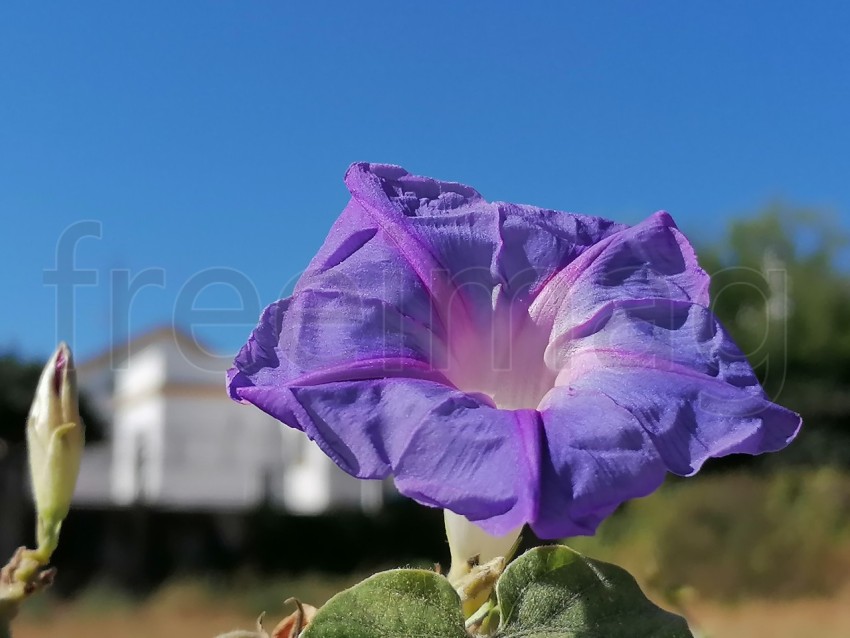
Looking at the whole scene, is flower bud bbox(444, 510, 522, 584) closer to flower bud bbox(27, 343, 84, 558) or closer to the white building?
flower bud bbox(27, 343, 84, 558)

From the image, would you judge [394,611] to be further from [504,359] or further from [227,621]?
[227,621]

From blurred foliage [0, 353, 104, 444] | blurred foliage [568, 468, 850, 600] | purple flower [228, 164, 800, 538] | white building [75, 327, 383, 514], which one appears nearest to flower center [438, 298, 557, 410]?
purple flower [228, 164, 800, 538]

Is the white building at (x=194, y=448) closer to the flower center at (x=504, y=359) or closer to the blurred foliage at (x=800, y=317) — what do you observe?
the blurred foliage at (x=800, y=317)

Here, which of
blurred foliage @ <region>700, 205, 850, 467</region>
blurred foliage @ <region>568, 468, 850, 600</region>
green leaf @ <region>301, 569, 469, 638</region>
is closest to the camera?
green leaf @ <region>301, 569, 469, 638</region>

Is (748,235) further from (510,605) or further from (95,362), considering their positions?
(510,605)

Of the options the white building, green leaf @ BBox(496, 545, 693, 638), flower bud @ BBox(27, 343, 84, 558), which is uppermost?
flower bud @ BBox(27, 343, 84, 558)

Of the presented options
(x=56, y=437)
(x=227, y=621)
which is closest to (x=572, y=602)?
(x=56, y=437)

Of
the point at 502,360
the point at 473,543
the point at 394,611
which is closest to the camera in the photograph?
the point at 394,611
